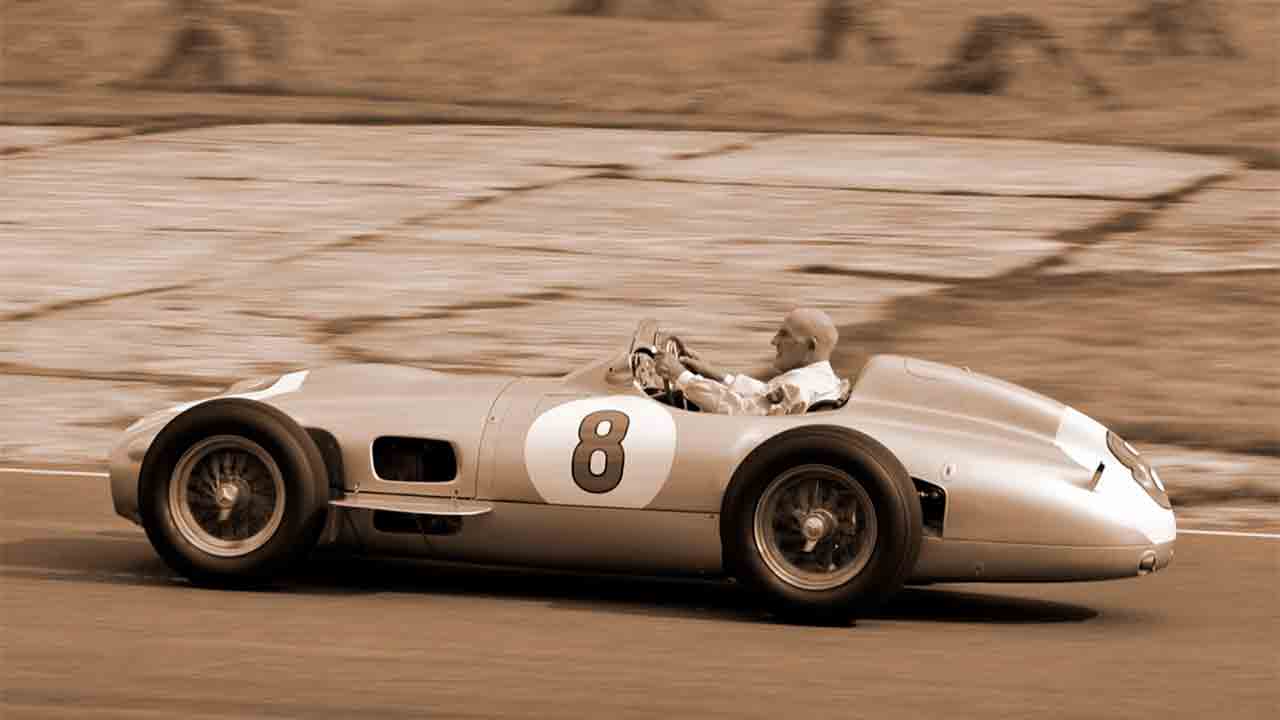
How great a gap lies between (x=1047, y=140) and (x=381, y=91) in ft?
23.1

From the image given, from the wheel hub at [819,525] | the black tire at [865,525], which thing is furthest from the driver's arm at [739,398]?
the wheel hub at [819,525]

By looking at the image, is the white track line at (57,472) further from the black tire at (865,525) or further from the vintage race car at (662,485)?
the black tire at (865,525)

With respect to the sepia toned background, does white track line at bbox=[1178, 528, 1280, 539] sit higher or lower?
lower

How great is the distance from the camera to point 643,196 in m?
17.9

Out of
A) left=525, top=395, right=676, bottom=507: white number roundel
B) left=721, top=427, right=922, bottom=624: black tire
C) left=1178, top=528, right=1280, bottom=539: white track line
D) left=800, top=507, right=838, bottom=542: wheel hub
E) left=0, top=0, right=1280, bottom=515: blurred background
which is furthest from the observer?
left=0, top=0, right=1280, bottom=515: blurred background

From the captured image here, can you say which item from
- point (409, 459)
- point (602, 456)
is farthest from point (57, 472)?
point (602, 456)

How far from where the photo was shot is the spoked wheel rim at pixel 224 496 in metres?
7.46

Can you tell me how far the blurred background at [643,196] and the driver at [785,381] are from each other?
9.29 ft

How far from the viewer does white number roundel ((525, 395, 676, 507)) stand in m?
7.34

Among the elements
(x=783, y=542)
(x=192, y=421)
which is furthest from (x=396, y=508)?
(x=783, y=542)

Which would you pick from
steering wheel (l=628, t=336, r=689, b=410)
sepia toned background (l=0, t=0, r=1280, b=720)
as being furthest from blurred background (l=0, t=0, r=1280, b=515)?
steering wheel (l=628, t=336, r=689, b=410)

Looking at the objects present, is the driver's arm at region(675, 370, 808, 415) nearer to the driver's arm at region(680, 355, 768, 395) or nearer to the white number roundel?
the driver's arm at region(680, 355, 768, 395)

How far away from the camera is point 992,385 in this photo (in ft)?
25.4

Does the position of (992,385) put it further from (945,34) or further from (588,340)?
(945,34)
